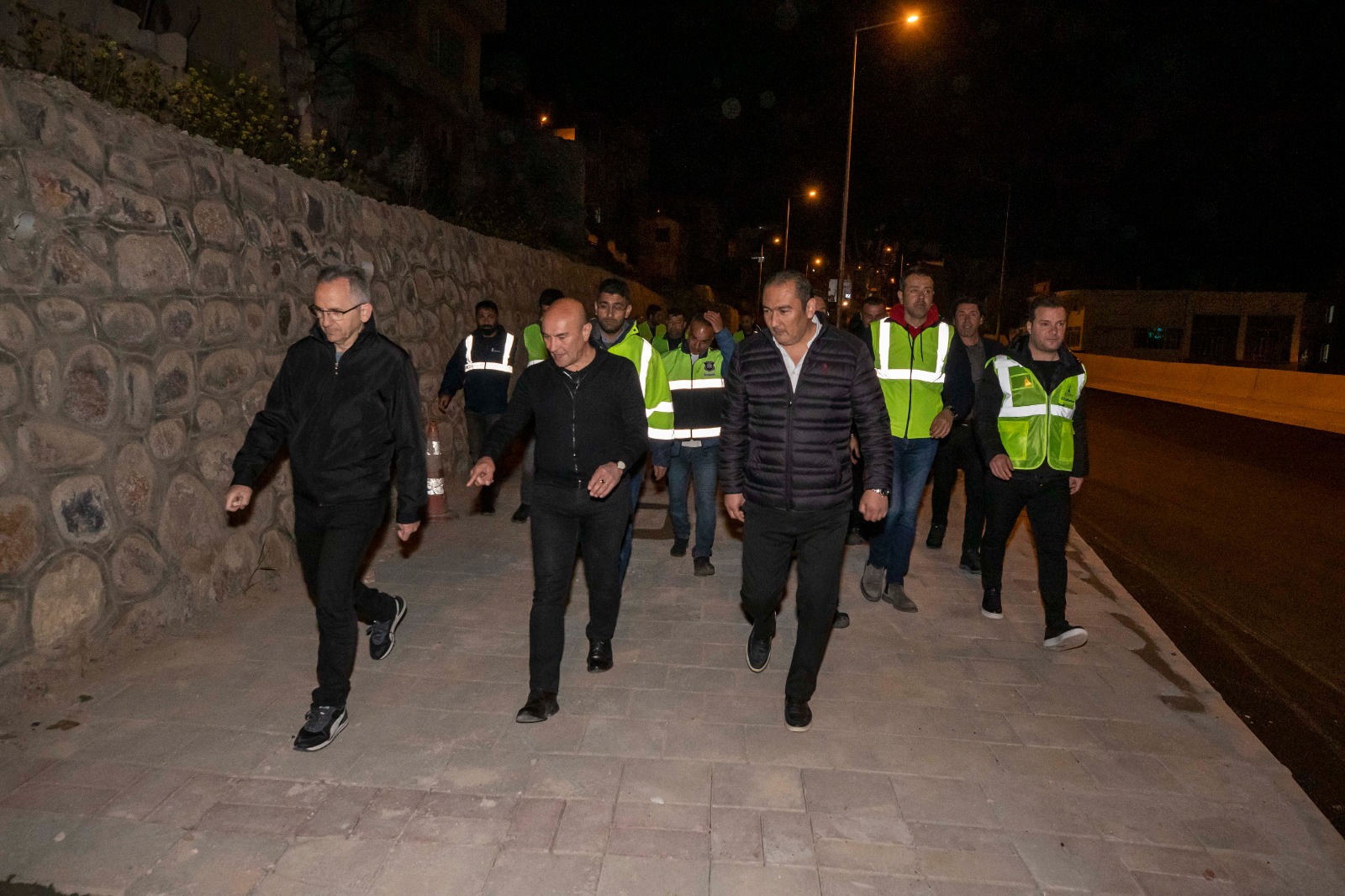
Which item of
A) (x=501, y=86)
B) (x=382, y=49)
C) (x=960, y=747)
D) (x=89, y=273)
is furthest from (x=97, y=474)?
(x=501, y=86)

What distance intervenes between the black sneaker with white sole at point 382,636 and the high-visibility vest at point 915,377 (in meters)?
3.51

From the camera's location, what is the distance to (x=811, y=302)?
4098 mm

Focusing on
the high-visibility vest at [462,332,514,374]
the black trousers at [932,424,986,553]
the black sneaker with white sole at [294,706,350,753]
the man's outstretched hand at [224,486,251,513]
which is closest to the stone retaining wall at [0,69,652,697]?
the man's outstretched hand at [224,486,251,513]

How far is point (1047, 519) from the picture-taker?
516 centimetres

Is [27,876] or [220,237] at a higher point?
[220,237]

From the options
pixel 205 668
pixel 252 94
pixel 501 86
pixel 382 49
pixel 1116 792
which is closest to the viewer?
pixel 1116 792

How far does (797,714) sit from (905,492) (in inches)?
88.9

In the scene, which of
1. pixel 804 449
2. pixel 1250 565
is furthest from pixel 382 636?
pixel 1250 565

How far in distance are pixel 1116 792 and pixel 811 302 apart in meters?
2.56

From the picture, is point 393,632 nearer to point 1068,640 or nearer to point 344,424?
point 344,424

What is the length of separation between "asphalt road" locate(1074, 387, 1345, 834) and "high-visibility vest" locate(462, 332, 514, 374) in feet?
19.3

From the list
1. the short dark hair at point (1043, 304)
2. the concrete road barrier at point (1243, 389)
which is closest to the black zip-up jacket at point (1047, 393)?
the short dark hair at point (1043, 304)

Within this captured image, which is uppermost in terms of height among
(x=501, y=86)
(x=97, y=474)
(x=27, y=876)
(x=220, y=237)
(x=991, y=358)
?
(x=501, y=86)

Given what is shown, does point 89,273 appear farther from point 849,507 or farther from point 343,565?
point 849,507
